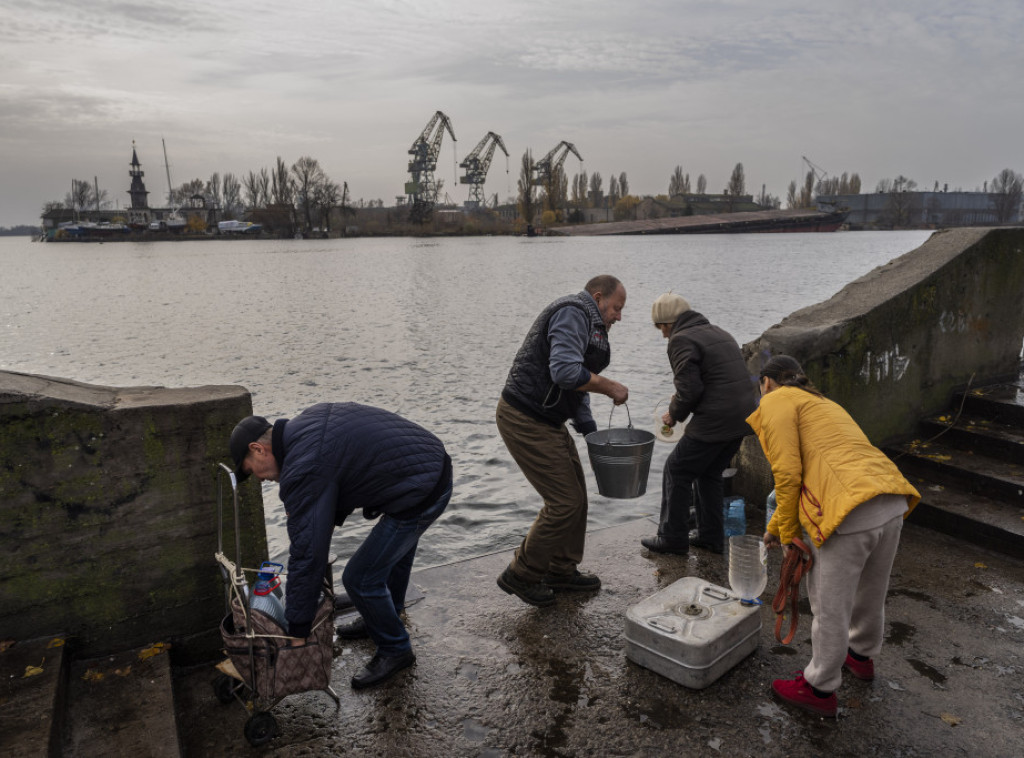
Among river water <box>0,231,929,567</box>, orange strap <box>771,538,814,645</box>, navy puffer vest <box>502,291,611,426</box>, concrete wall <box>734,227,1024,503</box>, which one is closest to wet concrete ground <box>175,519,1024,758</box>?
orange strap <box>771,538,814,645</box>

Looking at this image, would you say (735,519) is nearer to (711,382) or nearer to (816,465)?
(711,382)

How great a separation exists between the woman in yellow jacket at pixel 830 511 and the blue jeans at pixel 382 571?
1697 mm

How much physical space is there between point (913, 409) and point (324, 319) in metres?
23.5

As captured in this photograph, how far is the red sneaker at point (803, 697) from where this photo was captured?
3.38m

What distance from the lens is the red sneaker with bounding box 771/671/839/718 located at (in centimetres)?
338

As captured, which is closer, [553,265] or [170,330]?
[170,330]

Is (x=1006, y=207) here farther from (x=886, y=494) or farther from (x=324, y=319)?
(x=886, y=494)

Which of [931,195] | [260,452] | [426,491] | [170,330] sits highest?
[931,195]

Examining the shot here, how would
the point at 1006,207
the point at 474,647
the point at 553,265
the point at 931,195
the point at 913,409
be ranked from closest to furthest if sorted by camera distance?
the point at 474,647, the point at 913,409, the point at 553,265, the point at 1006,207, the point at 931,195

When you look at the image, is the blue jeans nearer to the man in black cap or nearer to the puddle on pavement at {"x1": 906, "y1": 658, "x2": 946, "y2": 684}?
the man in black cap

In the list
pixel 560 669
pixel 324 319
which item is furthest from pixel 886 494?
pixel 324 319

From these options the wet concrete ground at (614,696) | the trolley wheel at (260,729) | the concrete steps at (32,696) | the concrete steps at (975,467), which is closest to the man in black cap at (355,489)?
the wet concrete ground at (614,696)

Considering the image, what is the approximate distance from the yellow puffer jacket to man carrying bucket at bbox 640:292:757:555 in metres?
1.38

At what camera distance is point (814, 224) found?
13438cm
